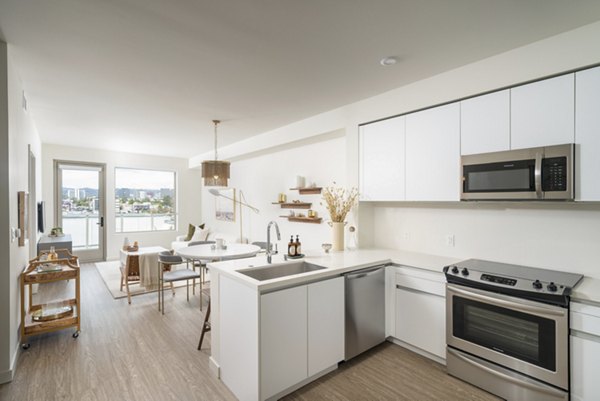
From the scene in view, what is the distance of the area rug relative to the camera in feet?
15.1

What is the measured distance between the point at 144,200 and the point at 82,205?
1.33 metres

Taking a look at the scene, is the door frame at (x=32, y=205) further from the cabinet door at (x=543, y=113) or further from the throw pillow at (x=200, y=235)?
the cabinet door at (x=543, y=113)

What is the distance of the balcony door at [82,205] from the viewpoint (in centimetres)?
655

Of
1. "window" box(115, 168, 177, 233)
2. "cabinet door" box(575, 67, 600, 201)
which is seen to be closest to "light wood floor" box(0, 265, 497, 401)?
"cabinet door" box(575, 67, 600, 201)

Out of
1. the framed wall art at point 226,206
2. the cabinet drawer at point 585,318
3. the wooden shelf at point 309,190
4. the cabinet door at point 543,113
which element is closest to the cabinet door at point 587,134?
the cabinet door at point 543,113

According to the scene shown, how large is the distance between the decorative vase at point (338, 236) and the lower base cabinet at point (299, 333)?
92 cm

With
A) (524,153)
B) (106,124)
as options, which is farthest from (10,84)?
(524,153)

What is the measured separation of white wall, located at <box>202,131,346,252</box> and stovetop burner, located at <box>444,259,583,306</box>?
2.01 m

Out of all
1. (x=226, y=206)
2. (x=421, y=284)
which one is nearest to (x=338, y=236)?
(x=421, y=284)

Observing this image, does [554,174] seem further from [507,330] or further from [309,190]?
[309,190]

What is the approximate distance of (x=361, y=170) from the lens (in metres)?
3.51

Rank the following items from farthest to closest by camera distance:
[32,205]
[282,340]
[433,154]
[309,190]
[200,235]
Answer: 1. [200,235]
2. [309,190]
3. [32,205]
4. [433,154]
5. [282,340]

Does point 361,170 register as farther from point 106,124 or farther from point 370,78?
point 106,124

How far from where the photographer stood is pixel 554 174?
211cm
